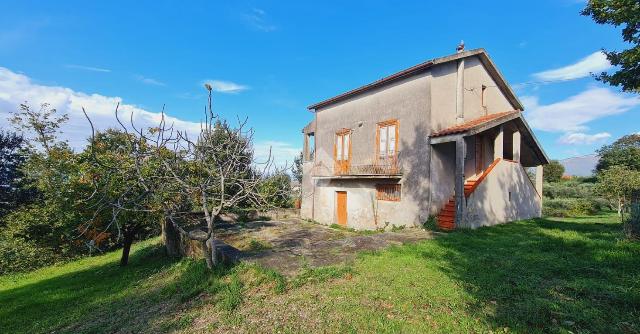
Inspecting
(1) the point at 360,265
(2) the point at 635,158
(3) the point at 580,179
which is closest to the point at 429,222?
(1) the point at 360,265

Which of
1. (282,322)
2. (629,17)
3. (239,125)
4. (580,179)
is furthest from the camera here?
(580,179)

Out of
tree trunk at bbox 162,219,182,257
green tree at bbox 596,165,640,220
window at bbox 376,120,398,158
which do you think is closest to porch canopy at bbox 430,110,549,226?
window at bbox 376,120,398,158

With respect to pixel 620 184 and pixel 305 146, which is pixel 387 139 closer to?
pixel 305 146

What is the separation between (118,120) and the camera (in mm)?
5016

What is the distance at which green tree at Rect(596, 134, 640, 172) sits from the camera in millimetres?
26125

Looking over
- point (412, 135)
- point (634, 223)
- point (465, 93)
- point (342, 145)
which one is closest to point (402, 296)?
point (634, 223)

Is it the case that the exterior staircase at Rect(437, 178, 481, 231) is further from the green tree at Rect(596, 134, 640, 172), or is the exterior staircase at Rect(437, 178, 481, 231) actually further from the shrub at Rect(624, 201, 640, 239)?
the green tree at Rect(596, 134, 640, 172)

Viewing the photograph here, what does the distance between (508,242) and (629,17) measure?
22.5 ft

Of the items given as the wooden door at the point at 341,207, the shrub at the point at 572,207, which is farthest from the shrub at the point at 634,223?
the shrub at the point at 572,207

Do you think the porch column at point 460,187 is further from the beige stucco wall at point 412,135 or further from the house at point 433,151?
the beige stucco wall at point 412,135

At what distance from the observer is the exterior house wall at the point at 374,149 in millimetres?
11883

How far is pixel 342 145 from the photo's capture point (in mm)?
15898

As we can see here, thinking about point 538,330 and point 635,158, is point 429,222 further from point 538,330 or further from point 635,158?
point 635,158

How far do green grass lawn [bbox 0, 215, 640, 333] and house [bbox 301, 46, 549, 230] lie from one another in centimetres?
322
